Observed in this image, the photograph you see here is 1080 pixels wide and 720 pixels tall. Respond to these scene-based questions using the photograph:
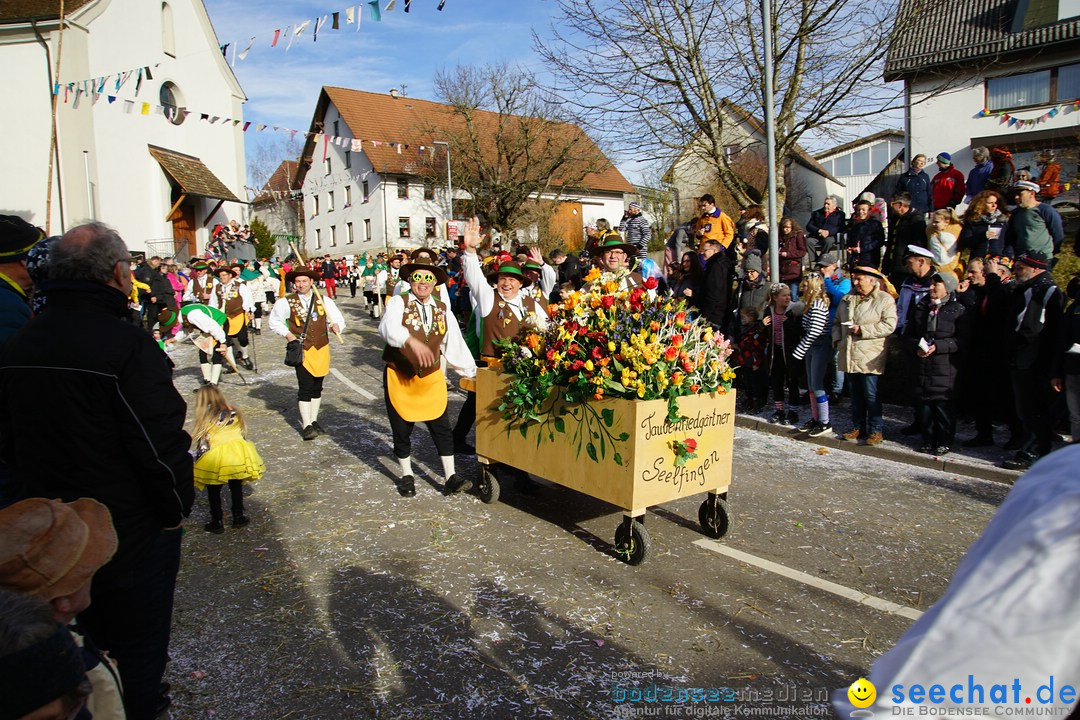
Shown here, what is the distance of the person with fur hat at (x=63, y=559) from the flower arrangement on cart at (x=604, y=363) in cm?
313

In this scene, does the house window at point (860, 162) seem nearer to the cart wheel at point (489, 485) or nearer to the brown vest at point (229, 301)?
the brown vest at point (229, 301)

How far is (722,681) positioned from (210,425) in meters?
4.09

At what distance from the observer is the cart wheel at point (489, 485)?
624 cm

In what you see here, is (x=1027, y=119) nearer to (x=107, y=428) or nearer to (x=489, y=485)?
(x=489, y=485)

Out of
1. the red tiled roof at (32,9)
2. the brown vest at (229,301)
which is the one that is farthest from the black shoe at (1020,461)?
the red tiled roof at (32,9)

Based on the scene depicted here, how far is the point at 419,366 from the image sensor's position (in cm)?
634

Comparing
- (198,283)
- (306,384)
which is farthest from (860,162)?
(306,384)

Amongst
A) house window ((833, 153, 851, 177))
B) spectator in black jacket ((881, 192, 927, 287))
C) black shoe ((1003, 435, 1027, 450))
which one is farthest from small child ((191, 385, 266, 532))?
house window ((833, 153, 851, 177))

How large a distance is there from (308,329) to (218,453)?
361 centimetres

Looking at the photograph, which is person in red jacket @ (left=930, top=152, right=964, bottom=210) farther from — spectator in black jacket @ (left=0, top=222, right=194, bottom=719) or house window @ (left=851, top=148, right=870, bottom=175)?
house window @ (left=851, top=148, right=870, bottom=175)

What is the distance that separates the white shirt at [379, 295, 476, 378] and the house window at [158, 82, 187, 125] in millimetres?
27009

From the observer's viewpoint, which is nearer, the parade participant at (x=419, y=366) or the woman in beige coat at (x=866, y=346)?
the parade participant at (x=419, y=366)

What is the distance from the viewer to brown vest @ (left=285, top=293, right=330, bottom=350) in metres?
8.99

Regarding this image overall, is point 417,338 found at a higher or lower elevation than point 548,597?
higher
